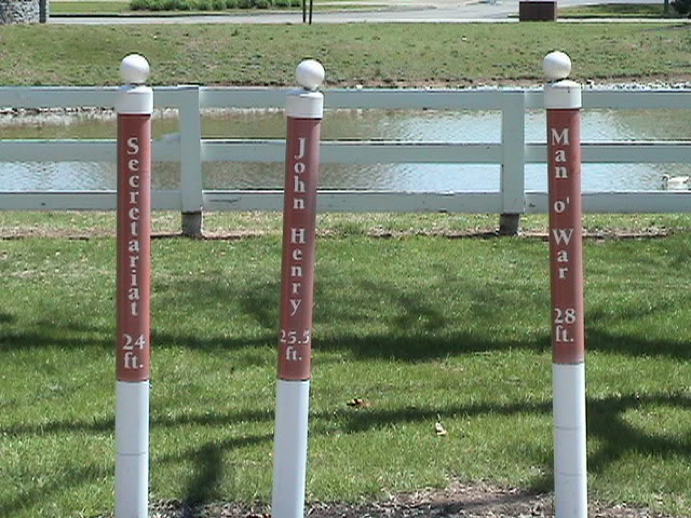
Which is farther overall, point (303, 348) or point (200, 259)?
point (200, 259)

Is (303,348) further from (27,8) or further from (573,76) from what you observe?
(27,8)

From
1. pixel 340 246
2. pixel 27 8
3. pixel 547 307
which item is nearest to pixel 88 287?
pixel 340 246

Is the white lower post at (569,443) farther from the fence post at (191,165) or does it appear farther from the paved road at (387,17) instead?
the paved road at (387,17)

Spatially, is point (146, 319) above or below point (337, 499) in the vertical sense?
above

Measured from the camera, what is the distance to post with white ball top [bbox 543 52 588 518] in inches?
190

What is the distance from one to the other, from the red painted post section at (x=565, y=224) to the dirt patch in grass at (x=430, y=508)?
78cm

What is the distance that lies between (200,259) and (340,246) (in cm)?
107

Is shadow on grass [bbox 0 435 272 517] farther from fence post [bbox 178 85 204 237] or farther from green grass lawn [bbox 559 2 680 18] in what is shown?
green grass lawn [bbox 559 2 680 18]

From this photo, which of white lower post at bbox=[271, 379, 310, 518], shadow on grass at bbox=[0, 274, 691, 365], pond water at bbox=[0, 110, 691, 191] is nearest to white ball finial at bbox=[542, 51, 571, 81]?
white lower post at bbox=[271, 379, 310, 518]

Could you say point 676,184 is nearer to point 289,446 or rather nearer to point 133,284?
point 289,446

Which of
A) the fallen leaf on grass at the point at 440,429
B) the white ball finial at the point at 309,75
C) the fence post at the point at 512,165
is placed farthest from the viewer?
the fence post at the point at 512,165

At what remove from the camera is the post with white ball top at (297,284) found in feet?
15.3

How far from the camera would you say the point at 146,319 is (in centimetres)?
479

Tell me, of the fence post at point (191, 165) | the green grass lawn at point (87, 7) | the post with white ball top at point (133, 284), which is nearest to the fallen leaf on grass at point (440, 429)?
the post with white ball top at point (133, 284)
